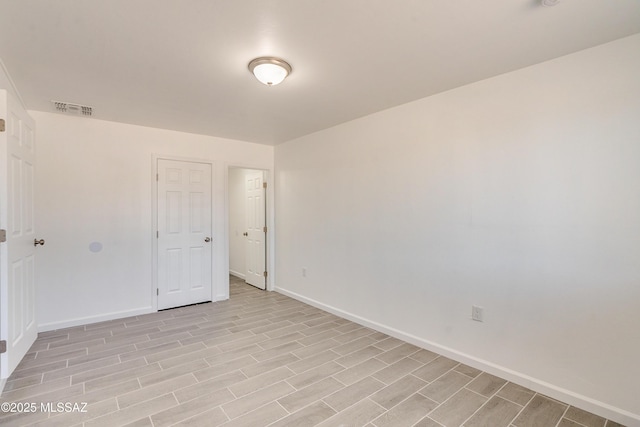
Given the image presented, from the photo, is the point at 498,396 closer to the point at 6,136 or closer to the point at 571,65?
the point at 571,65

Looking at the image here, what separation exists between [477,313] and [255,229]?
3821 mm

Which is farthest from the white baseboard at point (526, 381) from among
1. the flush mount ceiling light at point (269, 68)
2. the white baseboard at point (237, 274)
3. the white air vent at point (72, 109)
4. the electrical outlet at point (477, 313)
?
the white air vent at point (72, 109)

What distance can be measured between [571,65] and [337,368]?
2.93 meters

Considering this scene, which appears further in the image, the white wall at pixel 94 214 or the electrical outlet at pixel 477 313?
the white wall at pixel 94 214

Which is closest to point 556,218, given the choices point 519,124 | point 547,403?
point 519,124

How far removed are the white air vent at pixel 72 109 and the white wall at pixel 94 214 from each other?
0.63 ft

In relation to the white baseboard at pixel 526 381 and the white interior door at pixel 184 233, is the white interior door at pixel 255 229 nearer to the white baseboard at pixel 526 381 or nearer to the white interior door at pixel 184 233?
the white interior door at pixel 184 233

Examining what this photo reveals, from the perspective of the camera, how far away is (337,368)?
259 centimetres

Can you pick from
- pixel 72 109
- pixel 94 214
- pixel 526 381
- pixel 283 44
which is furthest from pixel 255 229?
pixel 526 381

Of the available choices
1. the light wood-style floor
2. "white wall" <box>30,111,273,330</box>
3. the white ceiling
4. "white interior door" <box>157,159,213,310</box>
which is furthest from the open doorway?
the white ceiling

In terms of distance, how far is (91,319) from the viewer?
3611mm

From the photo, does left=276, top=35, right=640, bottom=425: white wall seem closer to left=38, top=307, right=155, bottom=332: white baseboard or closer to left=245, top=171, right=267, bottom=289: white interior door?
left=245, top=171, right=267, bottom=289: white interior door

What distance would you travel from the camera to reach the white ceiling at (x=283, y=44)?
169cm

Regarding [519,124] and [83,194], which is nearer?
[519,124]
